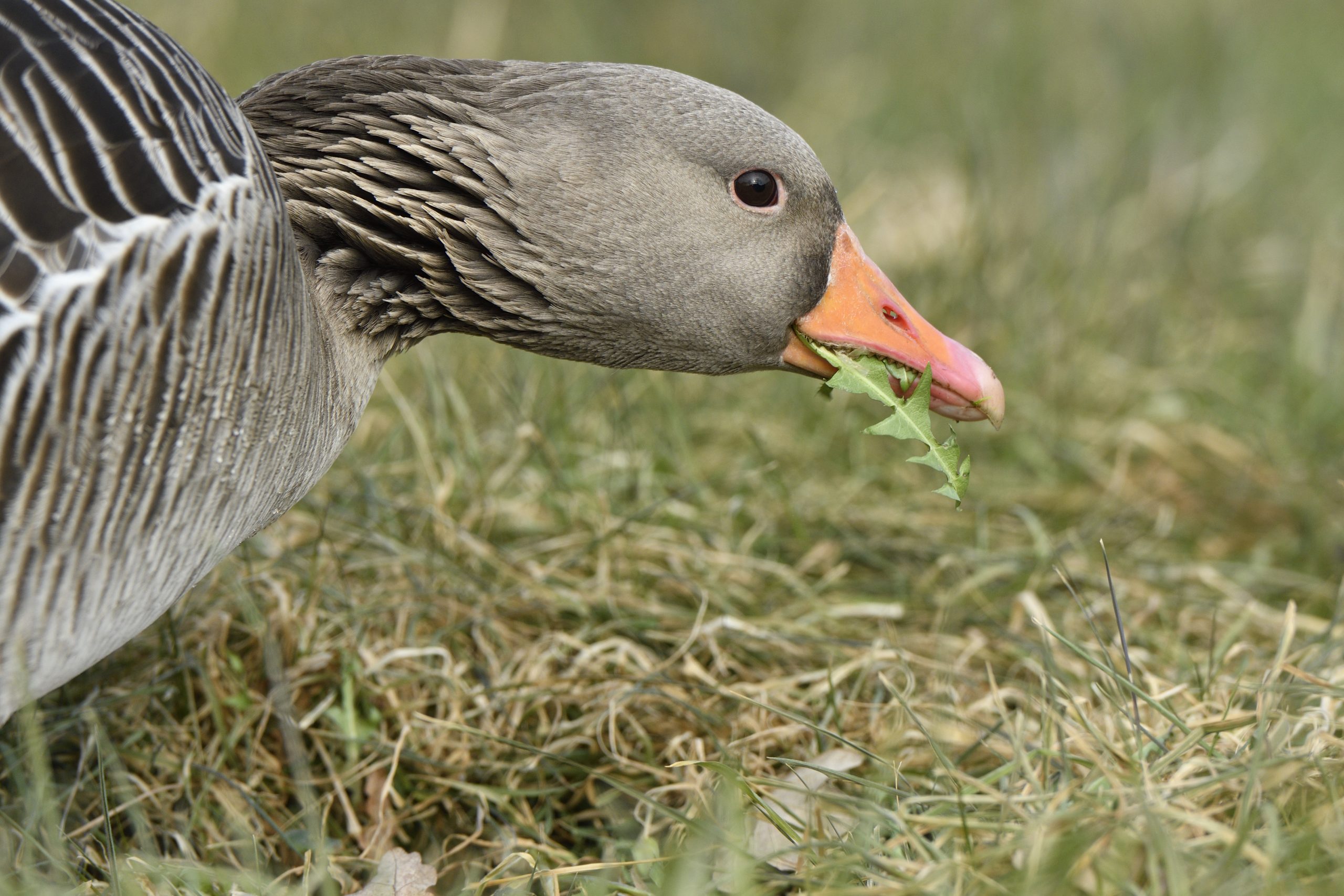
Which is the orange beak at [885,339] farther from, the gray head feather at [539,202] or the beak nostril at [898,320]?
the gray head feather at [539,202]

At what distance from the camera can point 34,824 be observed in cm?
324

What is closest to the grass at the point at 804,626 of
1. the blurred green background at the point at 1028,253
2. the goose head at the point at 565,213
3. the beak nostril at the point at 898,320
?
the blurred green background at the point at 1028,253

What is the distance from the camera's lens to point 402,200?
3.27 metres

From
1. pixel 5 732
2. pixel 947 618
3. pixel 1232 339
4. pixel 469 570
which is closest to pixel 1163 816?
pixel 947 618

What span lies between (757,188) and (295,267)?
1.27 m

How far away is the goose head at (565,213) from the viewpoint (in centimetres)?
332

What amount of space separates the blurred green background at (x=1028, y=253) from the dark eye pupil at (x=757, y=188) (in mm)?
1400

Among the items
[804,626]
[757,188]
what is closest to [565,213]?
[757,188]

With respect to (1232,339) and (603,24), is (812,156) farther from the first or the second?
(603,24)

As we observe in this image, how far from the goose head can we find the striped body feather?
31 cm

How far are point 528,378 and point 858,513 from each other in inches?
62.3

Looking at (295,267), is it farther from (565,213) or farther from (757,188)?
(757,188)

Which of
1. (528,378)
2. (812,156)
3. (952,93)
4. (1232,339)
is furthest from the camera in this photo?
(952,93)

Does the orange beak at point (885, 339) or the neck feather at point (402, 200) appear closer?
the neck feather at point (402, 200)
